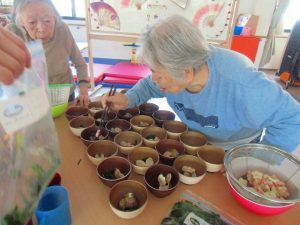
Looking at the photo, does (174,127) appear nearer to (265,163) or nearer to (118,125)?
(118,125)

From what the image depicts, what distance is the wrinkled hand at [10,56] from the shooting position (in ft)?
1.32

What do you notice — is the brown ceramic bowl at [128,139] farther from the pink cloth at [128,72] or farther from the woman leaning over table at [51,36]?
the pink cloth at [128,72]

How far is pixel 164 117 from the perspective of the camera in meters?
1.09

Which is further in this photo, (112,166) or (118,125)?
(118,125)

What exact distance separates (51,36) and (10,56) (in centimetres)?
98

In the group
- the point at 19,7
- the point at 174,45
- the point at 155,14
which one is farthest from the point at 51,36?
the point at 155,14

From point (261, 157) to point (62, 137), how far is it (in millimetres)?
795

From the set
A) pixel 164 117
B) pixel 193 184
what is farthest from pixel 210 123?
pixel 193 184

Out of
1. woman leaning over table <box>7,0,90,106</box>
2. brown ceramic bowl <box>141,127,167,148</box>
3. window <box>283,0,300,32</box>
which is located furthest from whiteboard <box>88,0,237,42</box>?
window <box>283,0,300,32</box>

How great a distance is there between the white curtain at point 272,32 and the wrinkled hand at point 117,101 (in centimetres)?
382

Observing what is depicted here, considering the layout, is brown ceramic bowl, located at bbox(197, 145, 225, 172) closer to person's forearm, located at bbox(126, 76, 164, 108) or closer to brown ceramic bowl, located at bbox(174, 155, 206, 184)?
brown ceramic bowl, located at bbox(174, 155, 206, 184)

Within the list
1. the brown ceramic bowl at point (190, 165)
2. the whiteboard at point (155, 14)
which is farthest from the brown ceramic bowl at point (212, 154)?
the whiteboard at point (155, 14)

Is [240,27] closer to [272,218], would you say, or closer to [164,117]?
[164,117]

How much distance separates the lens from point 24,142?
0.49m
